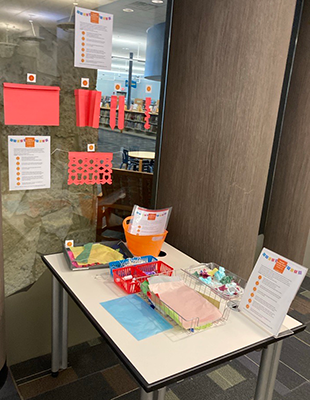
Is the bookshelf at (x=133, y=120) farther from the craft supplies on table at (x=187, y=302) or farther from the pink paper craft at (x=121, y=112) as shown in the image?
the craft supplies on table at (x=187, y=302)

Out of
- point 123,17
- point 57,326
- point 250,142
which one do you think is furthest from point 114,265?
point 123,17

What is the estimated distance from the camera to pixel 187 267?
1.98m

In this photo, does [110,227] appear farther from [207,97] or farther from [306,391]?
[306,391]

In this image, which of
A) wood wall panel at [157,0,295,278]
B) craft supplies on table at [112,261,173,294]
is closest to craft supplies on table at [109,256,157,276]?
craft supplies on table at [112,261,173,294]

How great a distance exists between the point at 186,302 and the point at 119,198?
3.45 feet

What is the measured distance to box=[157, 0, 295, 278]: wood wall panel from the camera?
202 cm

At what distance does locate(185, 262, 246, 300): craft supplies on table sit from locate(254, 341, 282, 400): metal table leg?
246 mm

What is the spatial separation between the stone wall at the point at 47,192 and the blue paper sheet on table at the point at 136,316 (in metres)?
0.82

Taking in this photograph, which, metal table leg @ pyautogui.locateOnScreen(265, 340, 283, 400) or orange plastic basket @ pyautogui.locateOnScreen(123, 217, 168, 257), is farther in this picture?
orange plastic basket @ pyautogui.locateOnScreen(123, 217, 168, 257)

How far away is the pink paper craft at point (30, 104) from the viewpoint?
6.20 ft

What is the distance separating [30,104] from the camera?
6.43ft

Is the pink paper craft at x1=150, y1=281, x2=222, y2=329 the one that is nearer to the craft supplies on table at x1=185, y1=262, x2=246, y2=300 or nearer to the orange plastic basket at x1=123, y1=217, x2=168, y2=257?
the craft supplies on table at x1=185, y1=262, x2=246, y2=300

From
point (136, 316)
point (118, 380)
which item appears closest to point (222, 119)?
point (136, 316)

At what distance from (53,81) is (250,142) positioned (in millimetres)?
1108
